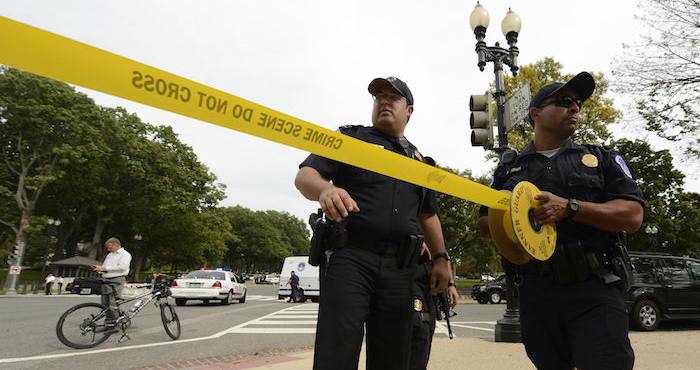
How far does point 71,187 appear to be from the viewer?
32.9 meters

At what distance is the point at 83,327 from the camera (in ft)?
22.5

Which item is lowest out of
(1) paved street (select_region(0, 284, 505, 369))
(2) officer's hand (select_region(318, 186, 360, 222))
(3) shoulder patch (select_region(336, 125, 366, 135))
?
(1) paved street (select_region(0, 284, 505, 369))

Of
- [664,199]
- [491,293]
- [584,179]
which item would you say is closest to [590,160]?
[584,179]

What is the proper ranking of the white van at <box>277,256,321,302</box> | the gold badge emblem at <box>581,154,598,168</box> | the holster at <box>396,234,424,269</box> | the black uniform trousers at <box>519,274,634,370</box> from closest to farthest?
the black uniform trousers at <box>519,274,634,370</box> → the holster at <box>396,234,424,269</box> → the gold badge emblem at <box>581,154,598,168</box> → the white van at <box>277,256,321,302</box>

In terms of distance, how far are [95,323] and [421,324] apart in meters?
6.44

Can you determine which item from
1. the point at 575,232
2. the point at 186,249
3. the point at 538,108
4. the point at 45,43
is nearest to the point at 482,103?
the point at 538,108

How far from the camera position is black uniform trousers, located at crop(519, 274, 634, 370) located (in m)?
1.99

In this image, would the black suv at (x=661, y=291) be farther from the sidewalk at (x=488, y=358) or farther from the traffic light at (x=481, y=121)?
the traffic light at (x=481, y=121)

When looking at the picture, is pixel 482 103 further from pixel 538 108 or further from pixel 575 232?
pixel 575 232

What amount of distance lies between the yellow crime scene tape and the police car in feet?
49.4

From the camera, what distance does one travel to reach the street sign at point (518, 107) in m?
6.77

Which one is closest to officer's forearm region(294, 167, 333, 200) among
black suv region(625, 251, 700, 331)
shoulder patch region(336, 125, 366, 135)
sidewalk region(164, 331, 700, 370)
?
shoulder patch region(336, 125, 366, 135)

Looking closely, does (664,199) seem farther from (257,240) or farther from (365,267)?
(257,240)

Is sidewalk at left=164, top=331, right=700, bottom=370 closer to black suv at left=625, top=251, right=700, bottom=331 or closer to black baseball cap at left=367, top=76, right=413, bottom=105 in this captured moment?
black suv at left=625, top=251, right=700, bottom=331
